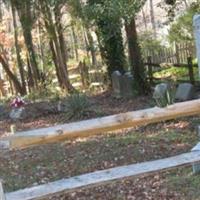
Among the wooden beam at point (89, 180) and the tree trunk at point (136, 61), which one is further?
the tree trunk at point (136, 61)

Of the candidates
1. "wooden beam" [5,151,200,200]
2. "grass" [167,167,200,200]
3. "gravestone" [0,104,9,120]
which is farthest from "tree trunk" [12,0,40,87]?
"wooden beam" [5,151,200,200]

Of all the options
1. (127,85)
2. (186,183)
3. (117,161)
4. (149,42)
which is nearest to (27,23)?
(127,85)

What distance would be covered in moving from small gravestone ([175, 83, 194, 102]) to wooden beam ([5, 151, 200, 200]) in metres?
8.53

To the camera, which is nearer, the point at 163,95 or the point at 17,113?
the point at 163,95

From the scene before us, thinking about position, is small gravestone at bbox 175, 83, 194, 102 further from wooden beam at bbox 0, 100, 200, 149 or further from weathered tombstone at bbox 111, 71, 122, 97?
wooden beam at bbox 0, 100, 200, 149

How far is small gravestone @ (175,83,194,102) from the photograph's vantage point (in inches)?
478

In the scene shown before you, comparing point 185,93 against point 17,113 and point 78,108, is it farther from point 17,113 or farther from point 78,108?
point 17,113

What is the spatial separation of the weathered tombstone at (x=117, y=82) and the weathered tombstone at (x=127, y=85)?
126 millimetres

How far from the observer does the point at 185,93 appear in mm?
12266

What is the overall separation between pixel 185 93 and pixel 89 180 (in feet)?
29.7

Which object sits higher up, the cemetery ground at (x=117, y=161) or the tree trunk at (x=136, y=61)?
the tree trunk at (x=136, y=61)

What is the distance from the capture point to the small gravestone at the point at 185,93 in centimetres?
1215

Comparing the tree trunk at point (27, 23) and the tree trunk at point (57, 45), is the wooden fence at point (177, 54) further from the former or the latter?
the tree trunk at point (27, 23)

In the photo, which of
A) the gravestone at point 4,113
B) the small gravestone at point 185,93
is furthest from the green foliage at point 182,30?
the gravestone at point 4,113
